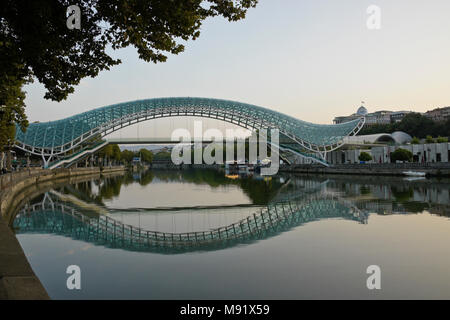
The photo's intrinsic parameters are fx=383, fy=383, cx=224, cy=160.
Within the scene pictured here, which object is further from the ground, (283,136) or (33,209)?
(283,136)

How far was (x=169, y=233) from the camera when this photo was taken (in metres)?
12.8

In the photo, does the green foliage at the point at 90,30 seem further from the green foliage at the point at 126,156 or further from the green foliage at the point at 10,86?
the green foliage at the point at 126,156

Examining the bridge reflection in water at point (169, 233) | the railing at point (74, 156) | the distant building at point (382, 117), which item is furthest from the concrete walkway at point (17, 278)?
the distant building at point (382, 117)

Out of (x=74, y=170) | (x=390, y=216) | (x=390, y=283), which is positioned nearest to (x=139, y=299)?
(x=390, y=283)

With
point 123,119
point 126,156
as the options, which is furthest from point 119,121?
point 126,156

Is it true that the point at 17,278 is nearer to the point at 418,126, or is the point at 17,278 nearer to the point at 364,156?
the point at 364,156

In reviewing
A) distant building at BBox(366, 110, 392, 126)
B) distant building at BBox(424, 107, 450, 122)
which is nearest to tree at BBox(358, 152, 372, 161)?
distant building at BBox(424, 107, 450, 122)

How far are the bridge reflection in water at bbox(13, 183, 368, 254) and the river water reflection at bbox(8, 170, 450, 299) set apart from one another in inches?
1.5

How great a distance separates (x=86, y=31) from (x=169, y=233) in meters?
6.78

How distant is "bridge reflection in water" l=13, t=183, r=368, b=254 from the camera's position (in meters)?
11.1

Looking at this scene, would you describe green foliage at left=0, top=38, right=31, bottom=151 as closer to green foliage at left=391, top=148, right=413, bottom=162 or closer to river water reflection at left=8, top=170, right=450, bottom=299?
river water reflection at left=8, top=170, right=450, bottom=299

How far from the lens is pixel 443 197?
71.0 feet
